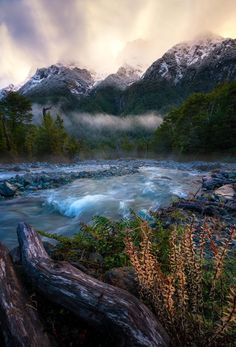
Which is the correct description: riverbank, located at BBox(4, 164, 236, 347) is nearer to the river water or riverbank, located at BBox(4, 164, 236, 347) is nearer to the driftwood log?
the driftwood log

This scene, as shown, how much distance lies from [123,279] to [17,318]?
130 cm

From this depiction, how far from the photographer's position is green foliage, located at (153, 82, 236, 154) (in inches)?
1708

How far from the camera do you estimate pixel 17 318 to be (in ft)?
8.36

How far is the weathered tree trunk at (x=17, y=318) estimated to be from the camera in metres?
2.40

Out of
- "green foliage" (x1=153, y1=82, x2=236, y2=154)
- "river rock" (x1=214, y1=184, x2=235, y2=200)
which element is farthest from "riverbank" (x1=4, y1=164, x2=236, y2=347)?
"green foliage" (x1=153, y1=82, x2=236, y2=154)

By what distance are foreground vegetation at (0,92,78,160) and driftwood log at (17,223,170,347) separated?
47.7m

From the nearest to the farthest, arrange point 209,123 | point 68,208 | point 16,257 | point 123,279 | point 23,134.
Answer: point 123,279
point 16,257
point 68,208
point 209,123
point 23,134

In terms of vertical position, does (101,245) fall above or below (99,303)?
below

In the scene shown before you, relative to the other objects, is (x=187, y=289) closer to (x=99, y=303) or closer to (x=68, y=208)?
(x=99, y=303)

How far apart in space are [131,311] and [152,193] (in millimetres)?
12099

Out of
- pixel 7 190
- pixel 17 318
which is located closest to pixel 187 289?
pixel 17 318

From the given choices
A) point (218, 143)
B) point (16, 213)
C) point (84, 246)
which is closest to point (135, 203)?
point (16, 213)

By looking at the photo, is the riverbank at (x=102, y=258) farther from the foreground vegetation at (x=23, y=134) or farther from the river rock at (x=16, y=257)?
the foreground vegetation at (x=23, y=134)

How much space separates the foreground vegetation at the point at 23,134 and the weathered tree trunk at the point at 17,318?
47681mm
